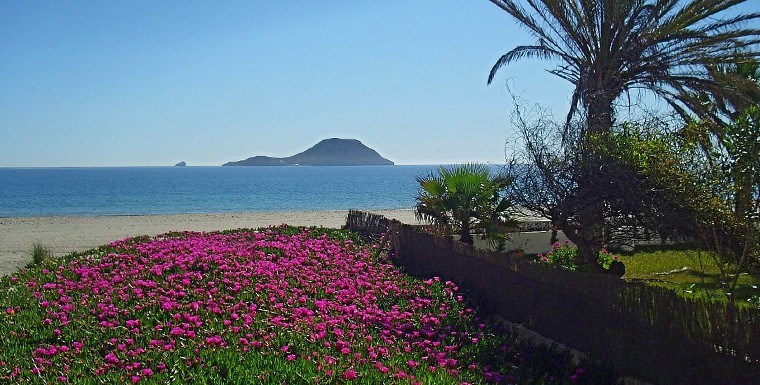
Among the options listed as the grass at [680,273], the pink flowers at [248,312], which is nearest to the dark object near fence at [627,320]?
the pink flowers at [248,312]

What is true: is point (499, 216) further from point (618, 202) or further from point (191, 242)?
point (191, 242)

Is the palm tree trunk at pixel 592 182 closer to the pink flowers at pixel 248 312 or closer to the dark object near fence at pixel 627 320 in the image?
the dark object near fence at pixel 627 320

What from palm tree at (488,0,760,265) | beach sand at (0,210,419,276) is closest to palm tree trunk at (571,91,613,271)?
palm tree at (488,0,760,265)

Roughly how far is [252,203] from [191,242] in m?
56.0

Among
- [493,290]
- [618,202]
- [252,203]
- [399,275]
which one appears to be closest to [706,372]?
[493,290]

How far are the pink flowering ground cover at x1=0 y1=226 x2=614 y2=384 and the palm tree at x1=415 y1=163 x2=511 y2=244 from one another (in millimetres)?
1868

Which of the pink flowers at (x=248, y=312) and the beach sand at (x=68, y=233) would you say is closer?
the pink flowers at (x=248, y=312)

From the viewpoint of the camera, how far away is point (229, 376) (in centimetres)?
609

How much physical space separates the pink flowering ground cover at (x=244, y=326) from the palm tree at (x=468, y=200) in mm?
1868

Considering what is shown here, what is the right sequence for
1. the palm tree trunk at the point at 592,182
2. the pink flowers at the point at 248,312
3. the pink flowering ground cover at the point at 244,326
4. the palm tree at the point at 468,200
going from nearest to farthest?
the pink flowering ground cover at the point at 244,326 → the pink flowers at the point at 248,312 → the palm tree trunk at the point at 592,182 → the palm tree at the point at 468,200

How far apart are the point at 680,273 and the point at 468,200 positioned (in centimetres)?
493

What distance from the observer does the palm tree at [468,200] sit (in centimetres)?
1312

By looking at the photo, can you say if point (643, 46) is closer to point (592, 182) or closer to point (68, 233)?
point (592, 182)

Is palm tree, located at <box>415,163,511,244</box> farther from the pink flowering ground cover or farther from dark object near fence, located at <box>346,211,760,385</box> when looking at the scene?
dark object near fence, located at <box>346,211,760,385</box>
